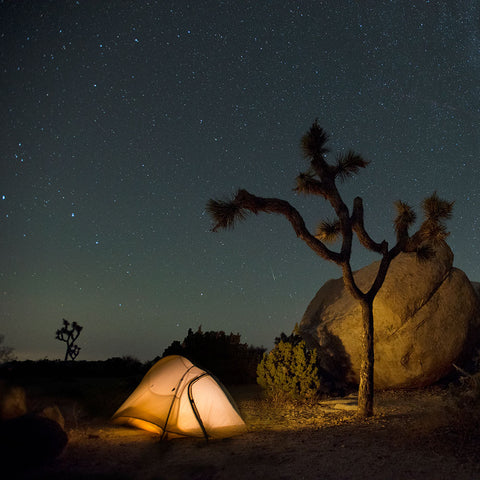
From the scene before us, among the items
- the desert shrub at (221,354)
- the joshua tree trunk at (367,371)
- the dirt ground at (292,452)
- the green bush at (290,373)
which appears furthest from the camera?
the desert shrub at (221,354)

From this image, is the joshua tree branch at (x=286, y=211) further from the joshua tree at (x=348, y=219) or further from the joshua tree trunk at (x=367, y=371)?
the joshua tree trunk at (x=367, y=371)

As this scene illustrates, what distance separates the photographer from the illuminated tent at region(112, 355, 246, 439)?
7.57 m

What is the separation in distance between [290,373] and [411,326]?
4039mm

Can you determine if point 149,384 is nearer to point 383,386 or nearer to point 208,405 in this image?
point 208,405

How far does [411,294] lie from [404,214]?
334cm

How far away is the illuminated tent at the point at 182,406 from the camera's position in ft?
24.8

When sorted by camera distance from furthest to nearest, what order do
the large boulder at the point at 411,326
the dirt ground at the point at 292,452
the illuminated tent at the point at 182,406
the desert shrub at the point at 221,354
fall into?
the desert shrub at the point at 221,354 < the large boulder at the point at 411,326 < the illuminated tent at the point at 182,406 < the dirt ground at the point at 292,452

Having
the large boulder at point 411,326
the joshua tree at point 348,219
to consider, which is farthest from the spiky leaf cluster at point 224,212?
the large boulder at point 411,326

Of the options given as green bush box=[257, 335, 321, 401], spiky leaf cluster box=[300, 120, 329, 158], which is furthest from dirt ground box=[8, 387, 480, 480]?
spiky leaf cluster box=[300, 120, 329, 158]

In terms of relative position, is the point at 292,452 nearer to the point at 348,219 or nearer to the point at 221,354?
the point at 348,219

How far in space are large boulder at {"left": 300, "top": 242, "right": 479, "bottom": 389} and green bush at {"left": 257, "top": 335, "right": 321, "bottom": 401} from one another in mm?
2259

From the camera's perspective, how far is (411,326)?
11.7 m

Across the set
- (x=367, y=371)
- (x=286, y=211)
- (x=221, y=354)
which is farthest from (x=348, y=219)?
(x=221, y=354)

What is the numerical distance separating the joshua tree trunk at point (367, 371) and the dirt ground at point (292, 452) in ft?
0.91
